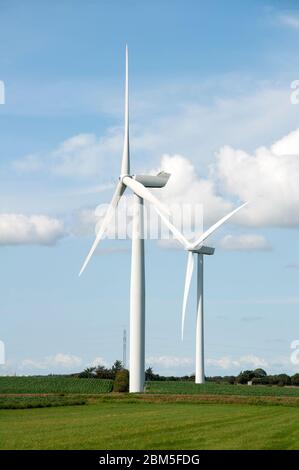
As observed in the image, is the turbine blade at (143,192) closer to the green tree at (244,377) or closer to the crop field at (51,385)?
the crop field at (51,385)

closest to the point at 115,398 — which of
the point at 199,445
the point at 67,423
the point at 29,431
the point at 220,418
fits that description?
the point at 220,418

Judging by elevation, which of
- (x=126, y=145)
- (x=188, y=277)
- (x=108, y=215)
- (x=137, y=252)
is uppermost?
(x=126, y=145)

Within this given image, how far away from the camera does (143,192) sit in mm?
79625

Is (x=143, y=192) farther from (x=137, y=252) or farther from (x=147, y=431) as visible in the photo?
(x=147, y=431)

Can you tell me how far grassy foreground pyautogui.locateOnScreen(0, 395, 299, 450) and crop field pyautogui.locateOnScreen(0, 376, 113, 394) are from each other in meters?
42.3

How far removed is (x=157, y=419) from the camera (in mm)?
46219

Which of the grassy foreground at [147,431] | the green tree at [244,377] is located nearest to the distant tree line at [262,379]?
the green tree at [244,377]

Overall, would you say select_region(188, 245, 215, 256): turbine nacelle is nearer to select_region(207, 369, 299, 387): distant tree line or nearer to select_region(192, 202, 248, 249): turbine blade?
select_region(192, 202, 248, 249): turbine blade

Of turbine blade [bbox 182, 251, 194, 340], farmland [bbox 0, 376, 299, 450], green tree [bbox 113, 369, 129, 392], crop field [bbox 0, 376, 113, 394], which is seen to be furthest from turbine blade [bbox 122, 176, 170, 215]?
green tree [bbox 113, 369, 129, 392]

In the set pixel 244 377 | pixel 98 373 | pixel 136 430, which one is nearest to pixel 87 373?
pixel 98 373

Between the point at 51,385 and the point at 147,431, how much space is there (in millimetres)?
67321

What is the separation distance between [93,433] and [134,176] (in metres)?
47.9

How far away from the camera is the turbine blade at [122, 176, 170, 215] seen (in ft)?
250
